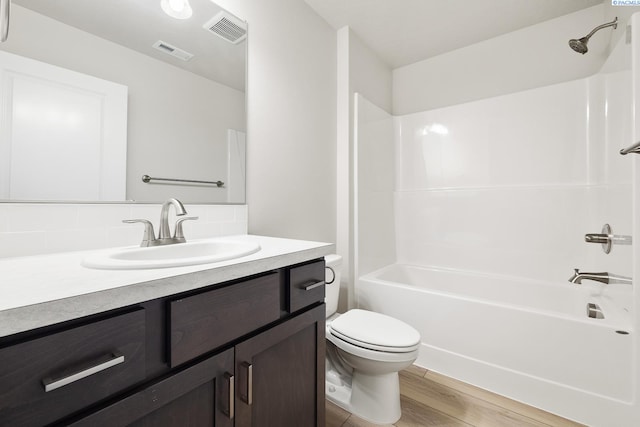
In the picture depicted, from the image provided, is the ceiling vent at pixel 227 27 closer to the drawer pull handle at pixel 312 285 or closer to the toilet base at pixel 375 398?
the drawer pull handle at pixel 312 285

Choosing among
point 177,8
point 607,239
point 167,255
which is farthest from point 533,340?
point 177,8

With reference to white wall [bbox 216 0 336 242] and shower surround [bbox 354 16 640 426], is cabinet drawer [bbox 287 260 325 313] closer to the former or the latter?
white wall [bbox 216 0 336 242]

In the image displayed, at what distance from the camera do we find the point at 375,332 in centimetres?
140

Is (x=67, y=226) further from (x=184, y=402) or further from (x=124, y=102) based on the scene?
(x=184, y=402)

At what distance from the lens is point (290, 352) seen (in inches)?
35.5

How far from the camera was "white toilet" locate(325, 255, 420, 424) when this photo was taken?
130 centimetres

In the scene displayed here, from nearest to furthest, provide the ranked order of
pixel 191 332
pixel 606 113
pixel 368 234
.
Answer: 1. pixel 191 332
2. pixel 606 113
3. pixel 368 234

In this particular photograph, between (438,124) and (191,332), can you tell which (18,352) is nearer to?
(191,332)

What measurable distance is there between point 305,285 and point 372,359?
632 mm

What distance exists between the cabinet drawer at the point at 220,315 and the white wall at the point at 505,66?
2.37 metres

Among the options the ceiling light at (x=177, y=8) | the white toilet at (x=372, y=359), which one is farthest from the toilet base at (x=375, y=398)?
the ceiling light at (x=177, y=8)

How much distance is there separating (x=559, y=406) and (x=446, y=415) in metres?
0.60

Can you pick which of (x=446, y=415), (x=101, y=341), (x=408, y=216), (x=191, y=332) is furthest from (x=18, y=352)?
(x=408, y=216)

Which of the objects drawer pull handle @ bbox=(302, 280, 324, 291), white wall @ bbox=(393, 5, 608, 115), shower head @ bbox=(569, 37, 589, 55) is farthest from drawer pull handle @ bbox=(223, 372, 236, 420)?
white wall @ bbox=(393, 5, 608, 115)
